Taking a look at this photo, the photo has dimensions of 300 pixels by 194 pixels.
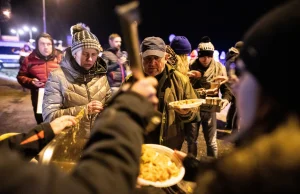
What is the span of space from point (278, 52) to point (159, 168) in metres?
1.56

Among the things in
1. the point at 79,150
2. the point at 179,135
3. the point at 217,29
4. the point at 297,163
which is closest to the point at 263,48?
the point at 297,163

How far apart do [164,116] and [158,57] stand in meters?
Answer: 0.77

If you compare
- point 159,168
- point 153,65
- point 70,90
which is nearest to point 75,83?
point 70,90

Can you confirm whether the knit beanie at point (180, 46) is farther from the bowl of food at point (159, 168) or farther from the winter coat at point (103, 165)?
the winter coat at point (103, 165)

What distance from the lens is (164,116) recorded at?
297 centimetres

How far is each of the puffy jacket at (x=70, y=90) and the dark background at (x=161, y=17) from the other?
33.5 metres

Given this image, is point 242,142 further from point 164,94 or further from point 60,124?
point 164,94

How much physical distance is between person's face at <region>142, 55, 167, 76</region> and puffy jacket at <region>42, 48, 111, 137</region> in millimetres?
699

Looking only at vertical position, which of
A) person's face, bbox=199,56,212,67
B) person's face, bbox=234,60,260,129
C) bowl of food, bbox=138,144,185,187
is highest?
person's face, bbox=199,56,212,67

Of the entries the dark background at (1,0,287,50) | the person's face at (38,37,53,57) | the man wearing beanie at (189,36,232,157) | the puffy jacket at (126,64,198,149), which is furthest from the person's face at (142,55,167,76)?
the dark background at (1,0,287,50)

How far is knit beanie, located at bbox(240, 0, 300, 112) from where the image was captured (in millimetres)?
735

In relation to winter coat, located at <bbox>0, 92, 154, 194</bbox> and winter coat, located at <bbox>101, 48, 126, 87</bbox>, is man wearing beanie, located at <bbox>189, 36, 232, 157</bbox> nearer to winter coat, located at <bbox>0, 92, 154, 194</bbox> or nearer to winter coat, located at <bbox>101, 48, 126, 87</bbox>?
winter coat, located at <bbox>101, 48, 126, 87</bbox>

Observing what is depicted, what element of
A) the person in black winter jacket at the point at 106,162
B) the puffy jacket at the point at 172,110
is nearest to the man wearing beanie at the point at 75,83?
the puffy jacket at the point at 172,110

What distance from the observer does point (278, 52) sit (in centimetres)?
75
